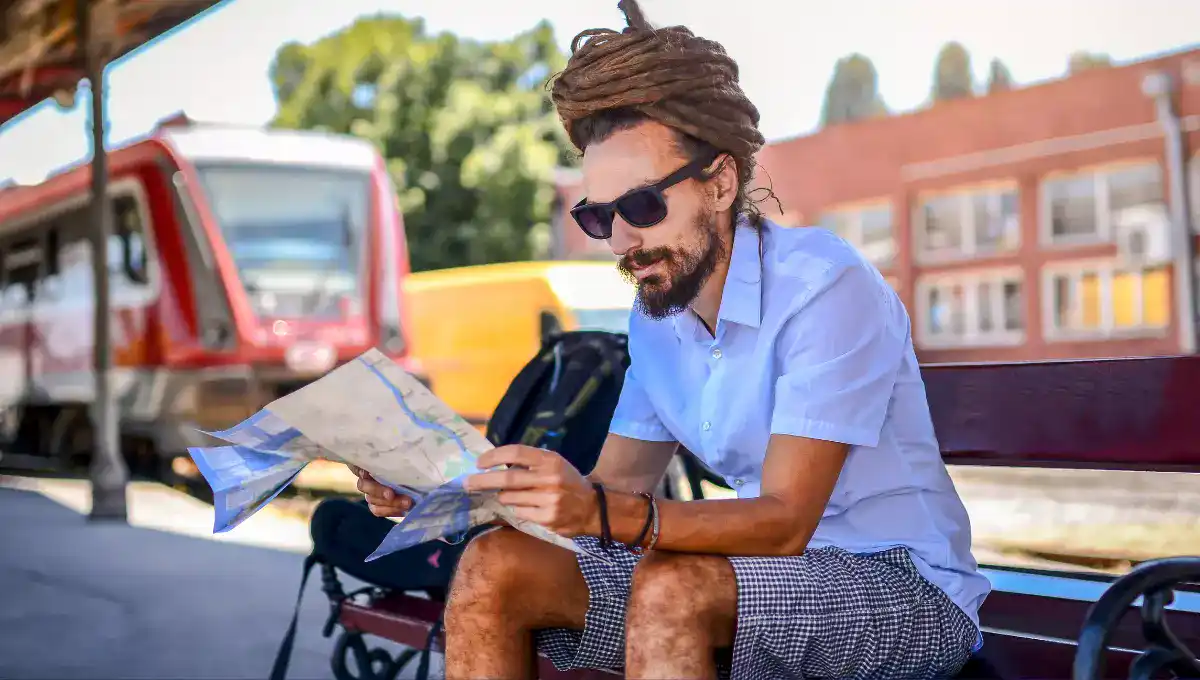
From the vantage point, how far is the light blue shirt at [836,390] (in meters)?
2.26

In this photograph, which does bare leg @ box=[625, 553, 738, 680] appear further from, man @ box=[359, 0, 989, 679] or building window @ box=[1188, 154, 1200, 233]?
building window @ box=[1188, 154, 1200, 233]

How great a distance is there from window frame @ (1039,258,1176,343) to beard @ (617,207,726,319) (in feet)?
78.4

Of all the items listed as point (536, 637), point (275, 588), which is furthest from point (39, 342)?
point (536, 637)

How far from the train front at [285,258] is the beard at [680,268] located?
34.7ft

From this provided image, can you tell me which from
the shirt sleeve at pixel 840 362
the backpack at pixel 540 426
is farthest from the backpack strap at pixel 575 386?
the shirt sleeve at pixel 840 362

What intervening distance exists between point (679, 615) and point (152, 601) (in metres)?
4.87

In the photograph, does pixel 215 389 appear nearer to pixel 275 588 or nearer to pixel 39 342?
Result: pixel 39 342

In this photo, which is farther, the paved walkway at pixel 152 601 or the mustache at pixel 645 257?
the paved walkway at pixel 152 601

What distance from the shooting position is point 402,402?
208 centimetres

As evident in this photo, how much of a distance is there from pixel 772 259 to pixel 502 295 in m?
13.7

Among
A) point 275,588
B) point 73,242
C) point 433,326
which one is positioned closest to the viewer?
point 275,588

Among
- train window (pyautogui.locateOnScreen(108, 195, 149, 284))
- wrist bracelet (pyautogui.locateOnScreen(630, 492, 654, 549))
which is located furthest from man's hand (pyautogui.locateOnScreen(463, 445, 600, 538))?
train window (pyautogui.locateOnScreen(108, 195, 149, 284))

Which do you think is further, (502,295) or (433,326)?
(433,326)

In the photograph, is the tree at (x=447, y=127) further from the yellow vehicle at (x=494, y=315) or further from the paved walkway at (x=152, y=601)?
the paved walkway at (x=152, y=601)
